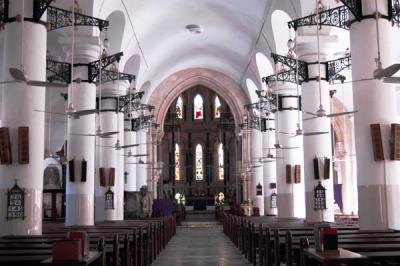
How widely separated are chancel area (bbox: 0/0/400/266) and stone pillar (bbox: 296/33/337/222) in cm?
5

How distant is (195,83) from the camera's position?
39062mm

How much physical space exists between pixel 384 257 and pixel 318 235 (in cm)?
82

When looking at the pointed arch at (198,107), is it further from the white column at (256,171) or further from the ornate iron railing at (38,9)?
the ornate iron railing at (38,9)

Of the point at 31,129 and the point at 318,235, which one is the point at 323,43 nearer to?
the point at 31,129

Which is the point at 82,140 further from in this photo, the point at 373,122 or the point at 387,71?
the point at 387,71

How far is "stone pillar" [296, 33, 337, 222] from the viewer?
17484mm

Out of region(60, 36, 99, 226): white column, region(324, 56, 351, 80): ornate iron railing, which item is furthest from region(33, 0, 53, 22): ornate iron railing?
region(324, 56, 351, 80): ornate iron railing

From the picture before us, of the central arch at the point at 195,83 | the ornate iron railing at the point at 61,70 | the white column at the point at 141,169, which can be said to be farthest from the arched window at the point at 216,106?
the ornate iron railing at the point at 61,70

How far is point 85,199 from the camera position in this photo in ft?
57.0

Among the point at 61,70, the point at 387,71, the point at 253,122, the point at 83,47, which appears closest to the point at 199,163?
the point at 253,122

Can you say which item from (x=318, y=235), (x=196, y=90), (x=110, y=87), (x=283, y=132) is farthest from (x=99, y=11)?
(x=196, y=90)

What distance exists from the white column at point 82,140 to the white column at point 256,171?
1503 centimetres

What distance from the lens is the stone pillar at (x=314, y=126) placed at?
57.4ft

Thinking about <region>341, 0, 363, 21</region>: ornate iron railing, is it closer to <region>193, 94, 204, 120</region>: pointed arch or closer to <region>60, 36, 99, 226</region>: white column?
<region>60, 36, 99, 226</region>: white column
